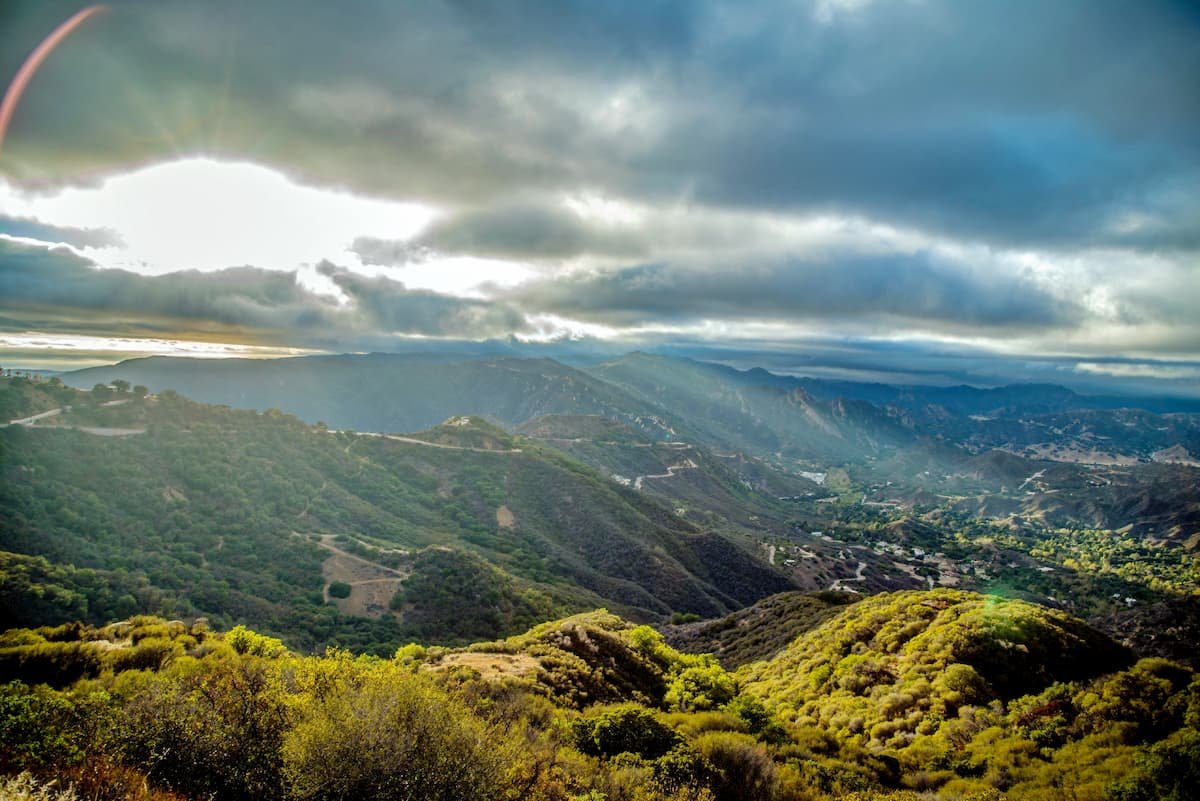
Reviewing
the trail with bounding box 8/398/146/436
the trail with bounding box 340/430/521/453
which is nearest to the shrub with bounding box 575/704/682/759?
the trail with bounding box 8/398/146/436

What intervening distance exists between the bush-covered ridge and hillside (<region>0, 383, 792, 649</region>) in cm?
3462

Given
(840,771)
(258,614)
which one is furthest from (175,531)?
(840,771)

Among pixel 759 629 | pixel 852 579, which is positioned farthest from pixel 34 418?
pixel 852 579

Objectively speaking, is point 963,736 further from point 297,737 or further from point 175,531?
point 175,531

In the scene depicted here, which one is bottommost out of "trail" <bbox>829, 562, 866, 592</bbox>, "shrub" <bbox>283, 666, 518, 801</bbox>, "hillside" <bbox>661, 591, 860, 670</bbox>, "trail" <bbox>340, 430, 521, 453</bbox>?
"trail" <bbox>829, 562, 866, 592</bbox>

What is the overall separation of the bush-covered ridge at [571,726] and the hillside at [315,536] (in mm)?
34618

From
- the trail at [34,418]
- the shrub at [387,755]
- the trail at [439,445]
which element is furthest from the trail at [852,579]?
the trail at [34,418]

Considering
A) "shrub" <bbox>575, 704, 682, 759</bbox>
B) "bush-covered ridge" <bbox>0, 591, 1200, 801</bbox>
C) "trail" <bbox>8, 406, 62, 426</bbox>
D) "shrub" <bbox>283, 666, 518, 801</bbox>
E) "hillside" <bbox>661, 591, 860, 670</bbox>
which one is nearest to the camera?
"shrub" <bbox>283, 666, 518, 801</bbox>

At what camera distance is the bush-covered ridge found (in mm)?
12672

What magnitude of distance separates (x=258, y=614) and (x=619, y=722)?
189 ft

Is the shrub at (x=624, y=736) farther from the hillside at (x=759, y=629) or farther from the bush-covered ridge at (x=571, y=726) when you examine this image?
the hillside at (x=759, y=629)

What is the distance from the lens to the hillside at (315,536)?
6059 cm

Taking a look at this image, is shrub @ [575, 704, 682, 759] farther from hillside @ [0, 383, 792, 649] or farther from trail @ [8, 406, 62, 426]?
trail @ [8, 406, 62, 426]

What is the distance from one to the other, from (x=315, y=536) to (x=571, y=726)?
79.2 meters
